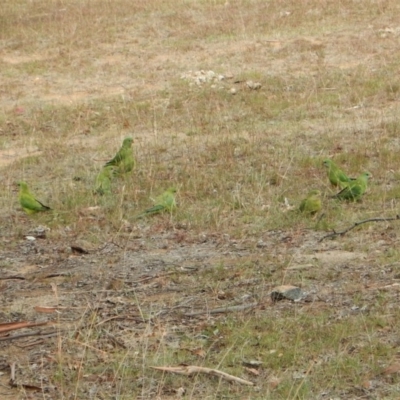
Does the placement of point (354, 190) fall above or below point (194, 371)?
below

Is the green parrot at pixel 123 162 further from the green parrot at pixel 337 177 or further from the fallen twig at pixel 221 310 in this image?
the fallen twig at pixel 221 310

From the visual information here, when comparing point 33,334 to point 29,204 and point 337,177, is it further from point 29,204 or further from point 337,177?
point 337,177

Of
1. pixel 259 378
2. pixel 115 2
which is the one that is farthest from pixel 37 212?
pixel 115 2

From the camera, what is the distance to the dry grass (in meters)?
4.88

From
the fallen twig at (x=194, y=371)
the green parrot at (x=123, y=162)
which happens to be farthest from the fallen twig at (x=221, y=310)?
the green parrot at (x=123, y=162)

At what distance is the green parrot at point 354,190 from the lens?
24.9 ft

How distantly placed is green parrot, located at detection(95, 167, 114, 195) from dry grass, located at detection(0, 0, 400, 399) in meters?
0.11

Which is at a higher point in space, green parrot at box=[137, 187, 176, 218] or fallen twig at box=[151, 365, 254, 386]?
fallen twig at box=[151, 365, 254, 386]

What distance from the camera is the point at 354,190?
7582 mm

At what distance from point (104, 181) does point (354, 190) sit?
7.34 feet

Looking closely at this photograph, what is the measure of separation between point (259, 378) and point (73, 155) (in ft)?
19.5

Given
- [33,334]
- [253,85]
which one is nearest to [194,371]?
[33,334]

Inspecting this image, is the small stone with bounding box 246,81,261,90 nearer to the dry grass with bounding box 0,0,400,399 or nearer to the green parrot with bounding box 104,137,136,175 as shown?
the dry grass with bounding box 0,0,400,399

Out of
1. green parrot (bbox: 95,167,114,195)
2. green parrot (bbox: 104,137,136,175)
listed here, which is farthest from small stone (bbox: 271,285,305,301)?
green parrot (bbox: 104,137,136,175)
